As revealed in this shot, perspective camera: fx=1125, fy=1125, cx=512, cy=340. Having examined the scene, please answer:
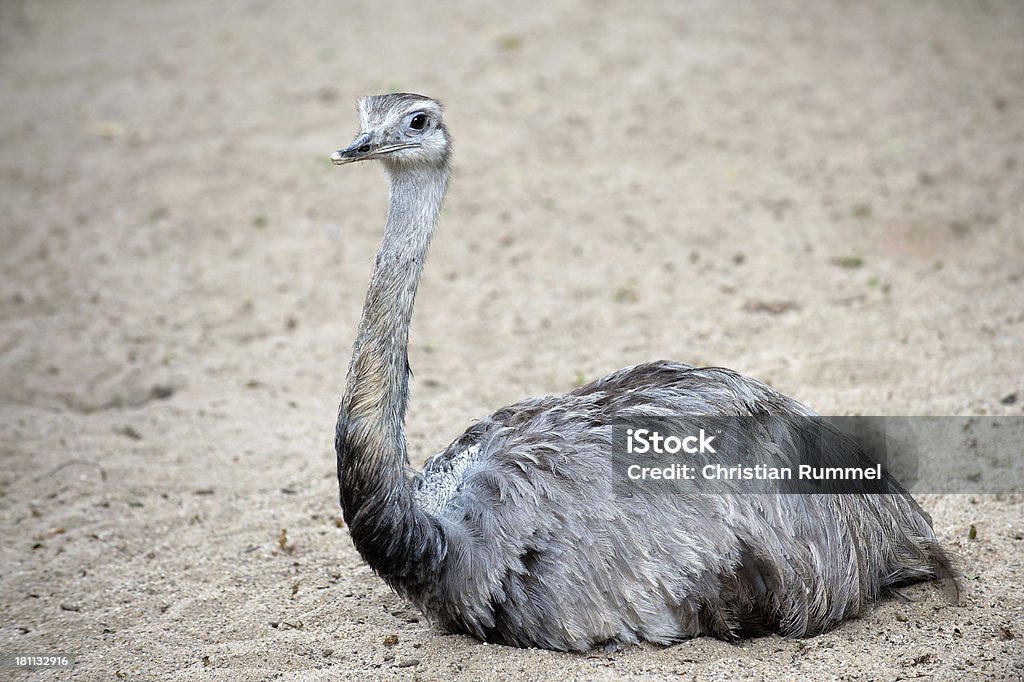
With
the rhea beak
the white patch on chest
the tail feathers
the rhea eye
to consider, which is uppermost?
the rhea eye

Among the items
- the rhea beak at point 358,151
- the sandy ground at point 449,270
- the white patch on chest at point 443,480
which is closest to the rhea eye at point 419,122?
the rhea beak at point 358,151

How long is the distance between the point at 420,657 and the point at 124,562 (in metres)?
1.49

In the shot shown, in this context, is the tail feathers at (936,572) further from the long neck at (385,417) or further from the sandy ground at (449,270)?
the long neck at (385,417)

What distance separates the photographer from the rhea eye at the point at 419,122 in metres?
3.73

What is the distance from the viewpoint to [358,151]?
3578 millimetres

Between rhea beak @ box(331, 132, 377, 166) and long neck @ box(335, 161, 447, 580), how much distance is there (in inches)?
7.9

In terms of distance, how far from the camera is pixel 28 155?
8.77 m

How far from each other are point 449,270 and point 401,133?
328 centimetres

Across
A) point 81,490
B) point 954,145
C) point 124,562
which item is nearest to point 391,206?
point 124,562

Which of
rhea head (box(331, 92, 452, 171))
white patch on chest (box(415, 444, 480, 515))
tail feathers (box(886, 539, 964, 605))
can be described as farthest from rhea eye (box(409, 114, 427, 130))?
tail feathers (box(886, 539, 964, 605))

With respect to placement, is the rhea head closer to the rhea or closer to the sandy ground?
the rhea

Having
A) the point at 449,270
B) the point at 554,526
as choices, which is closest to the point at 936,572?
the point at 554,526

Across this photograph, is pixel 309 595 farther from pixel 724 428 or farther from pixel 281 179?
pixel 281 179

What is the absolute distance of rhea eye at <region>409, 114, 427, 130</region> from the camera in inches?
147
